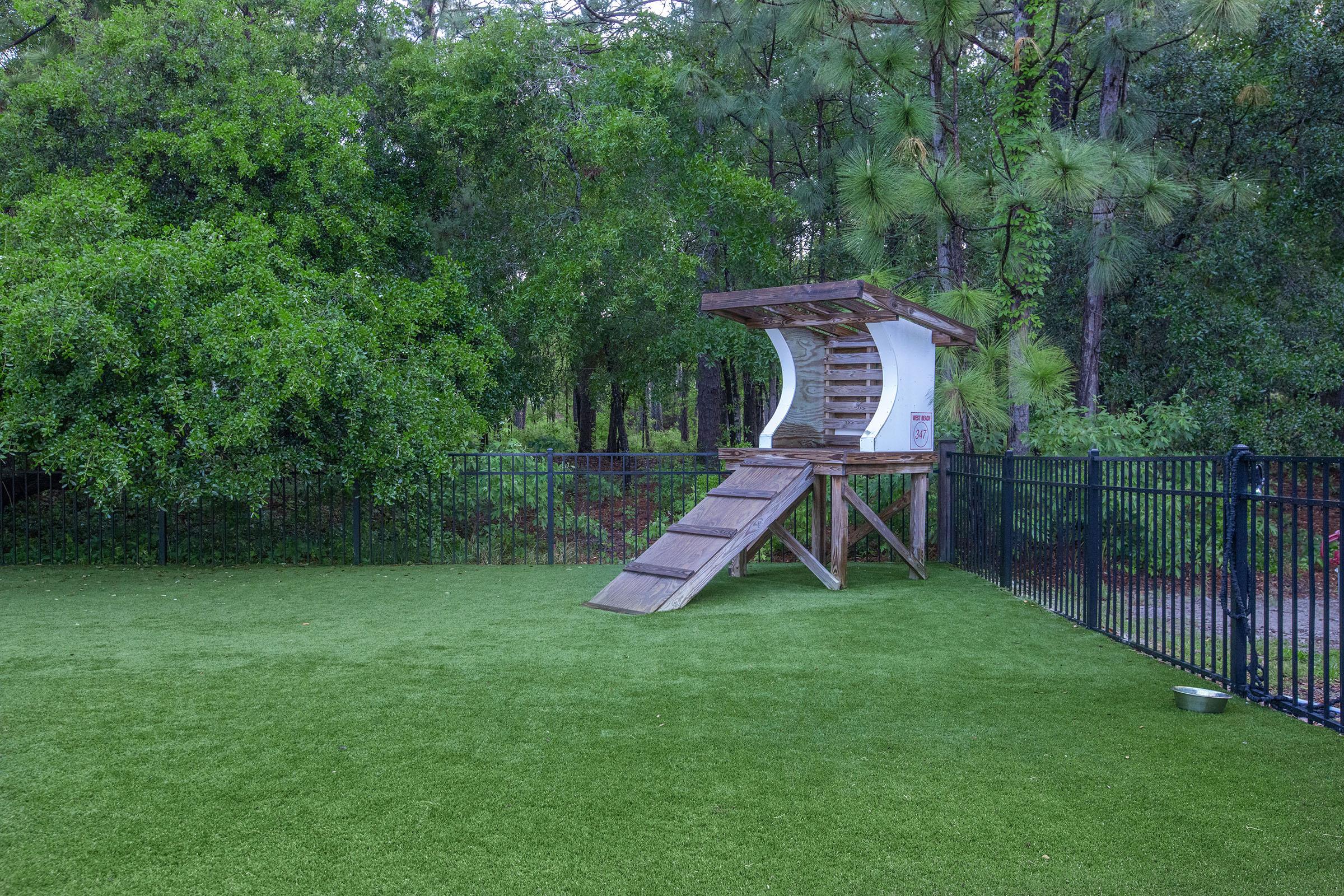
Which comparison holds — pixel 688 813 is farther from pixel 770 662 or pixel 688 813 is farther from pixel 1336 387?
pixel 1336 387

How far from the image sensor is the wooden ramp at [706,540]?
7703mm

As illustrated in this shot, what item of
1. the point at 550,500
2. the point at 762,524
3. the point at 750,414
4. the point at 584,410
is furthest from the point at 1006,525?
the point at 584,410

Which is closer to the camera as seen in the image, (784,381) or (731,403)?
(784,381)

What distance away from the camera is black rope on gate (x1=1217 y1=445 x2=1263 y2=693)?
16.3 ft

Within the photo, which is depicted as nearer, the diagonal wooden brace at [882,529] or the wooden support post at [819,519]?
the diagonal wooden brace at [882,529]

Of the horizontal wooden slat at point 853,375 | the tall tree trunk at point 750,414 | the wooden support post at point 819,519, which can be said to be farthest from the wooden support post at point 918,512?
the tall tree trunk at point 750,414

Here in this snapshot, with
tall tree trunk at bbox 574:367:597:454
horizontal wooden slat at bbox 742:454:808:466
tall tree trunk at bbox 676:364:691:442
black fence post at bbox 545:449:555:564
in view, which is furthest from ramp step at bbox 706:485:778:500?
tall tree trunk at bbox 676:364:691:442

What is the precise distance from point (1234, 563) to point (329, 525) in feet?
31.2

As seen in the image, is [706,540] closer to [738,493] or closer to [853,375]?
[738,493]

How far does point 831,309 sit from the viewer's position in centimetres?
912

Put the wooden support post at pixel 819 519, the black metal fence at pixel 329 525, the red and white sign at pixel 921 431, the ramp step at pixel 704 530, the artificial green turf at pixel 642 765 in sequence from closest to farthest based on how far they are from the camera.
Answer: the artificial green turf at pixel 642 765, the ramp step at pixel 704 530, the red and white sign at pixel 921 431, the wooden support post at pixel 819 519, the black metal fence at pixel 329 525

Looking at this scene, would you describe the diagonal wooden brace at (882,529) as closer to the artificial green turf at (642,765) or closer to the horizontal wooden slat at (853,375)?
the horizontal wooden slat at (853,375)

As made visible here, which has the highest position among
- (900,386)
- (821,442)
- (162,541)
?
(900,386)

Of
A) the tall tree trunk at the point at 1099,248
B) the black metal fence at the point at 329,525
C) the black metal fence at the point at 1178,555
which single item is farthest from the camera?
the tall tree trunk at the point at 1099,248
